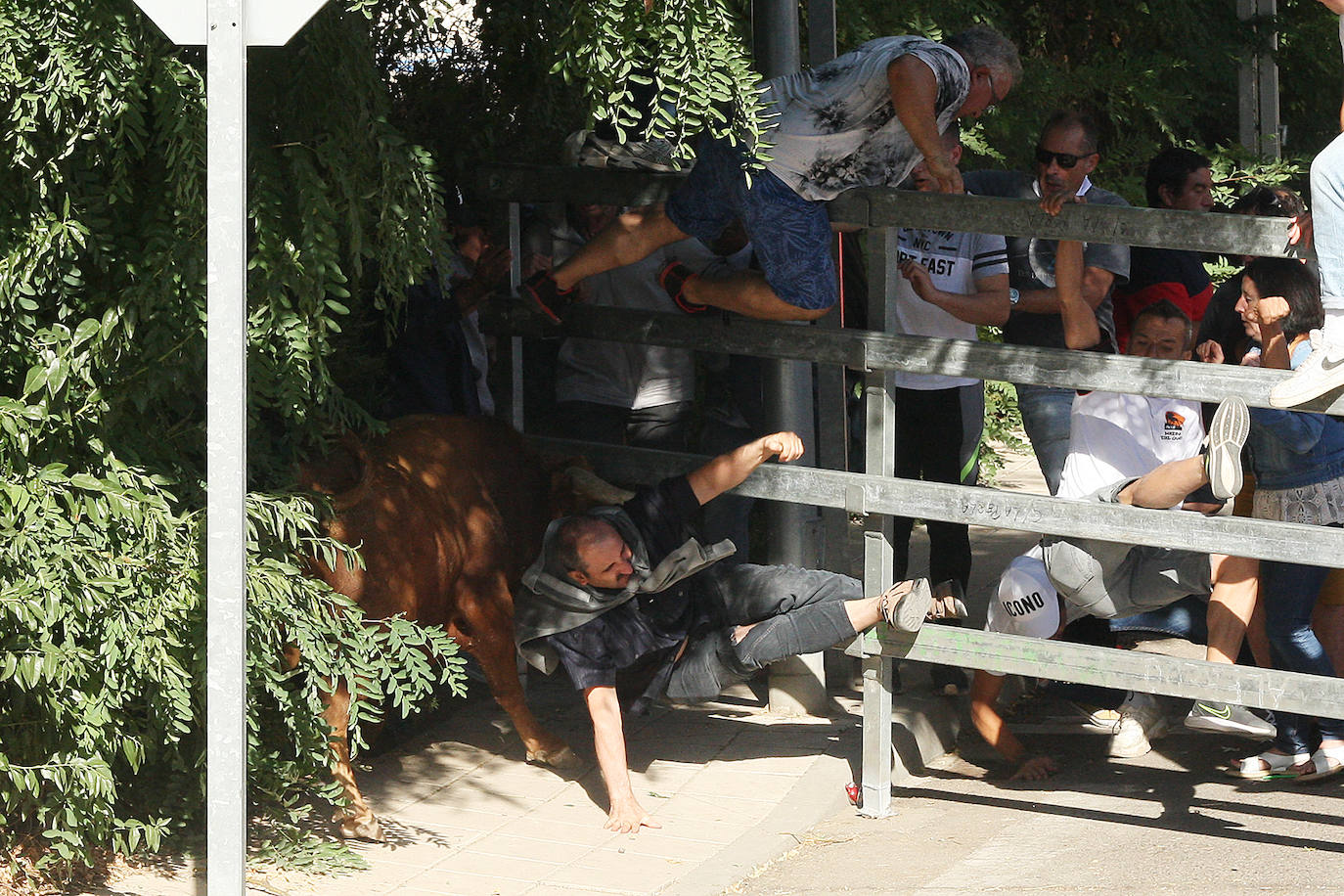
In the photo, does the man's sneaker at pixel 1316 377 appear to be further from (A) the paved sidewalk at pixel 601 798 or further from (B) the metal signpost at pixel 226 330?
(B) the metal signpost at pixel 226 330

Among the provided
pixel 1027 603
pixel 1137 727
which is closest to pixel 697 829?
pixel 1027 603

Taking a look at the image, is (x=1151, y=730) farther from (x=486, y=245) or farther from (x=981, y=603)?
(x=486, y=245)

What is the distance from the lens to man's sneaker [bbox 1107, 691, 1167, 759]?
5512 mm

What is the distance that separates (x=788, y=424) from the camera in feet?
18.6

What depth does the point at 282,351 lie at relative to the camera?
405 centimetres

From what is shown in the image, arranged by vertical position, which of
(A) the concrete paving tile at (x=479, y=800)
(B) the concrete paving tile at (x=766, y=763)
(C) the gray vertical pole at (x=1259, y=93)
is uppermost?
(C) the gray vertical pole at (x=1259, y=93)

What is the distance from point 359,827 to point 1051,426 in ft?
8.61

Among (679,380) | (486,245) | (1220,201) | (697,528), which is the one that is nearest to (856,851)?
(697,528)

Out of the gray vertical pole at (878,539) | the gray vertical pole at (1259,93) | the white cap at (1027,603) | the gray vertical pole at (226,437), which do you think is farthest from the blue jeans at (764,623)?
the gray vertical pole at (1259,93)

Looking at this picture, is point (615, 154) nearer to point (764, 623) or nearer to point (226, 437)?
point (764, 623)

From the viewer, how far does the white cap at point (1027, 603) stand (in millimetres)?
5191

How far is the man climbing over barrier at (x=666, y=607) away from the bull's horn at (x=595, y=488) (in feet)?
0.63

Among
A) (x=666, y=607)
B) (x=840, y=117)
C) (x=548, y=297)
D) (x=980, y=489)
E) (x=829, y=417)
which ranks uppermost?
(x=840, y=117)

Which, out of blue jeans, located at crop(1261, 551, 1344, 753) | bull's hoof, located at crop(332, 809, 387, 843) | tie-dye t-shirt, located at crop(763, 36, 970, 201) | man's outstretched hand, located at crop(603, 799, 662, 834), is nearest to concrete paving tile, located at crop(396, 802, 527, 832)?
bull's hoof, located at crop(332, 809, 387, 843)
